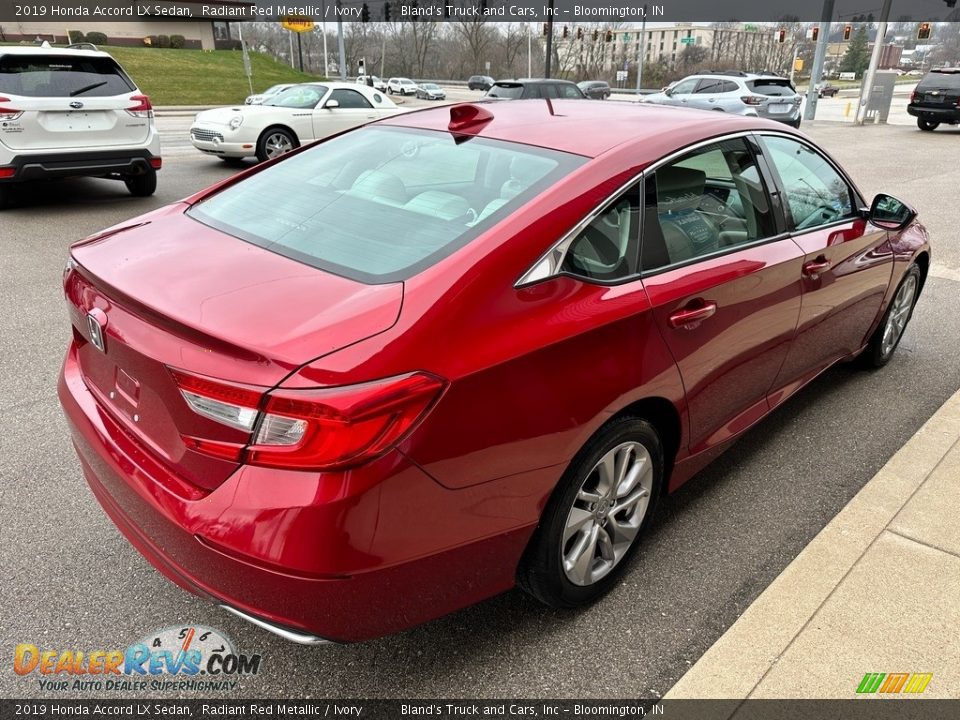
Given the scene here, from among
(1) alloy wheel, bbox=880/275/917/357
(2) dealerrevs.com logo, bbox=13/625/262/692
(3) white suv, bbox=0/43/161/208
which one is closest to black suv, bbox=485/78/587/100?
(3) white suv, bbox=0/43/161/208

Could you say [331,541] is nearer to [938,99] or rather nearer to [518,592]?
[518,592]

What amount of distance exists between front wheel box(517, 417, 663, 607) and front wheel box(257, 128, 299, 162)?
1080 cm

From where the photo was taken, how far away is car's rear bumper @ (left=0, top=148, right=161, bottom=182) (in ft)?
25.7

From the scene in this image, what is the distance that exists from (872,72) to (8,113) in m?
25.3

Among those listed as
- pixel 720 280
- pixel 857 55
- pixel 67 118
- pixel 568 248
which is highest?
pixel 568 248

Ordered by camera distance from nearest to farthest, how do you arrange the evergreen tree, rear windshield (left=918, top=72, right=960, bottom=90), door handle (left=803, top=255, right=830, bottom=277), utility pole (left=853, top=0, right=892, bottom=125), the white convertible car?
door handle (left=803, top=255, right=830, bottom=277), the white convertible car, rear windshield (left=918, top=72, right=960, bottom=90), utility pole (left=853, top=0, right=892, bottom=125), the evergreen tree

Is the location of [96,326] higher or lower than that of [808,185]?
lower

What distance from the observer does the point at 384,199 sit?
101 inches

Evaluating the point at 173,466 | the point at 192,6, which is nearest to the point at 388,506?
the point at 173,466

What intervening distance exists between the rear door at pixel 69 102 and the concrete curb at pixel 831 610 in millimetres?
8371

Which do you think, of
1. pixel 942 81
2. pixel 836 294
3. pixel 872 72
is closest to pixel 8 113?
pixel 836 294

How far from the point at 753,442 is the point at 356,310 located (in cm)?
256

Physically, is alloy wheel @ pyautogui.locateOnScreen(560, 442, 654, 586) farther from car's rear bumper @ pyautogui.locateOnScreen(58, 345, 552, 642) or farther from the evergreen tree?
the evergreen tree

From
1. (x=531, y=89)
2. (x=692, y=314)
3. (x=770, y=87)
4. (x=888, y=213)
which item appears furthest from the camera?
(x=770, y=87)
